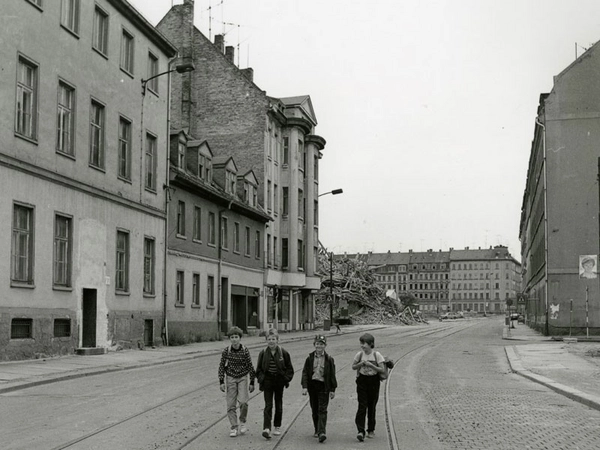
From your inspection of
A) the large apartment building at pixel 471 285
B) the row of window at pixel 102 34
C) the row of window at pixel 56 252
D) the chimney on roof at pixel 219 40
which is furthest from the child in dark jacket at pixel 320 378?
the large apartment building at pixel 471 285

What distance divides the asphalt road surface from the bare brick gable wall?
2986 cm

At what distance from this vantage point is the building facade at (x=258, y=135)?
47.2m

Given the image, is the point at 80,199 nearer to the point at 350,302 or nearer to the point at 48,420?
the point at 48,420

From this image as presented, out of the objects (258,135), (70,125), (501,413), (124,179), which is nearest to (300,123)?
(258,135)

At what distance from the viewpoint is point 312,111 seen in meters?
56.8

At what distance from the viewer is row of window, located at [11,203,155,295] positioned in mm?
21516

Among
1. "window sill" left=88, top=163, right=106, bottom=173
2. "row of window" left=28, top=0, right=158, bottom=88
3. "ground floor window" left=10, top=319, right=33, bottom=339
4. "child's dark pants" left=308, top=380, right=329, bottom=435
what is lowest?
"child's dark pants" left=308, top=380, right=329, bottom=435

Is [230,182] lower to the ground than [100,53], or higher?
lower

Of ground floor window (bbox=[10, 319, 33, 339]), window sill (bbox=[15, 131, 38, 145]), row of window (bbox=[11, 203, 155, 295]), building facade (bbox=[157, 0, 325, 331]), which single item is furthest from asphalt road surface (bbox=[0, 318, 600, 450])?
building facade (bbox=[157, 0, 325, 331])

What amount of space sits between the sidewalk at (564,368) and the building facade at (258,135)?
2075 cm

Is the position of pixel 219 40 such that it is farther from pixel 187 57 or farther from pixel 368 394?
pixel 368 394

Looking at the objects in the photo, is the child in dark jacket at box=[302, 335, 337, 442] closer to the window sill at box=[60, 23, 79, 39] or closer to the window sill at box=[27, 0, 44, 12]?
the window sill at box=[27, 0, 44, 12]

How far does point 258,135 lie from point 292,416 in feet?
120

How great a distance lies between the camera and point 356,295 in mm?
77562
